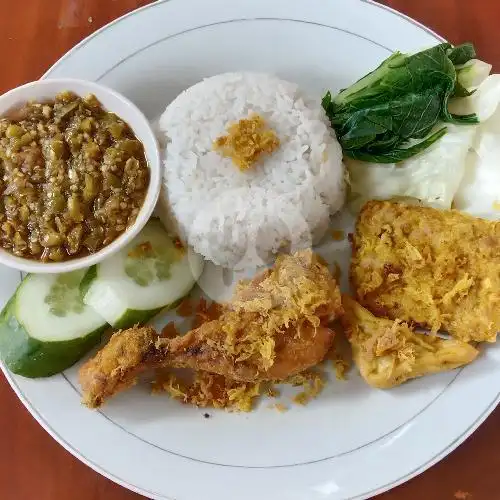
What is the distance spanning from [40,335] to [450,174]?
72.8 inches

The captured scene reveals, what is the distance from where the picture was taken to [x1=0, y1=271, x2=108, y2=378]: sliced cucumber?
2516 millimetres

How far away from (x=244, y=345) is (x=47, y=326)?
0.79m

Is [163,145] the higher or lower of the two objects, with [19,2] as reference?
lower

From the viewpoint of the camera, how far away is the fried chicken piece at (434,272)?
2572 mm

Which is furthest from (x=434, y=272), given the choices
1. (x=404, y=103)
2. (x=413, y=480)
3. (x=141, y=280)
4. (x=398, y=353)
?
(x=141, y=280)

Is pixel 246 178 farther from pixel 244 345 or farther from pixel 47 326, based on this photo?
pixel 47 326

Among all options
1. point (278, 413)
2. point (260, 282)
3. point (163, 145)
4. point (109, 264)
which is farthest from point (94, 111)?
point (278, 413)

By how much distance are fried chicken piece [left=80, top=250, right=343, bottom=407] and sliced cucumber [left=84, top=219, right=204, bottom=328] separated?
0.35 ft

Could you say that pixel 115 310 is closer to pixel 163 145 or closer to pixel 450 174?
pixel 163 145

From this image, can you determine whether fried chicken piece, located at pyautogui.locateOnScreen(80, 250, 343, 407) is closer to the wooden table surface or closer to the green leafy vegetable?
the wooden table surface

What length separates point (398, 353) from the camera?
99.4 inches

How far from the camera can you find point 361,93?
2828 mm

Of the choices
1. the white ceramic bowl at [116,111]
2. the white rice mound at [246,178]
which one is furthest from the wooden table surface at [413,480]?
the white rice mound at [246,178]

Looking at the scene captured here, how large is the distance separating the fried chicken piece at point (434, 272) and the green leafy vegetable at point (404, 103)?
1.16ft
